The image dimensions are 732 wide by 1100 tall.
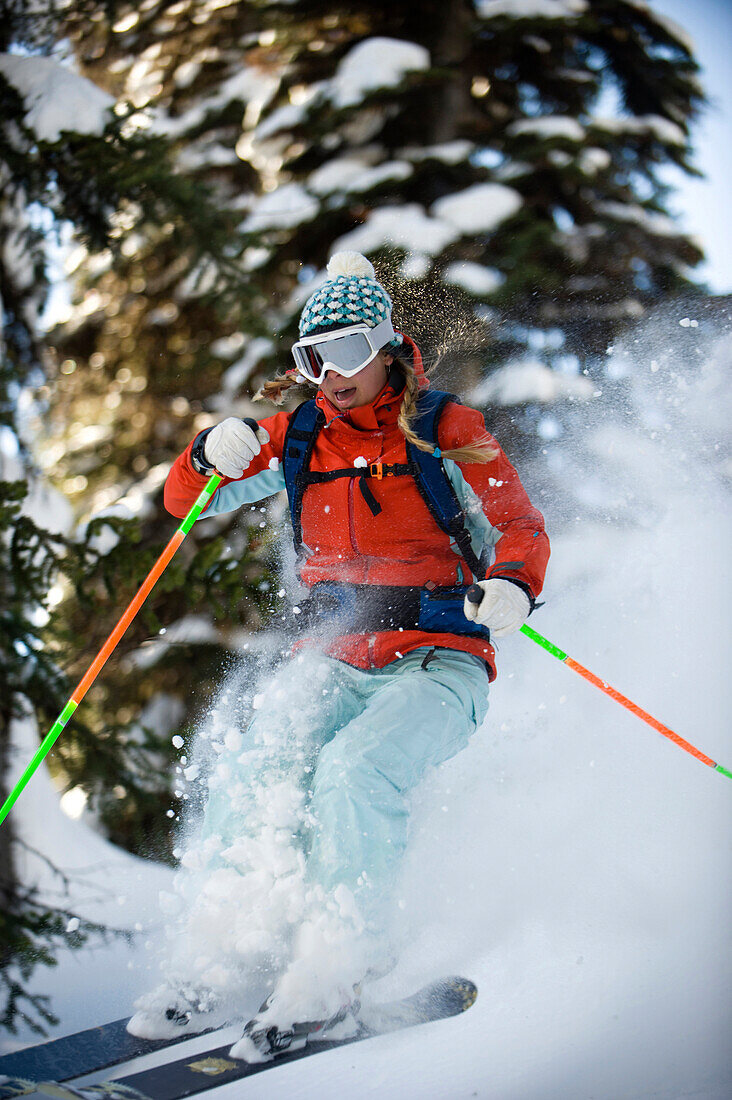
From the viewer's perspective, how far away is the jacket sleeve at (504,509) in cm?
208

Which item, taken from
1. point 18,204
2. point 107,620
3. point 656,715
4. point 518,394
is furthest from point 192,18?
point 656,715

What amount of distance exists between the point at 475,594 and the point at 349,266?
112cm

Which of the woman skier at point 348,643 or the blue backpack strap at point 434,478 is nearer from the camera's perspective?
the woman skier at point 348,643

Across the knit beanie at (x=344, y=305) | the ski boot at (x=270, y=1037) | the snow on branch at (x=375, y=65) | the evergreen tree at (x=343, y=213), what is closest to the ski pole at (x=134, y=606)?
the knit beanie at (x=344, y=305)

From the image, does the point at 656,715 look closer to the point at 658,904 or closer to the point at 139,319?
the point at 658,904

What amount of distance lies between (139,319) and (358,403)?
263 cm

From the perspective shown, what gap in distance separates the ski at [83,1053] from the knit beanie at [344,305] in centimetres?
192

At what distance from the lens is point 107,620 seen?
409 centimetres

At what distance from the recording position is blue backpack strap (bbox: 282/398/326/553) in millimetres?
2328

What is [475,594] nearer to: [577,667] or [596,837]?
[577,667]

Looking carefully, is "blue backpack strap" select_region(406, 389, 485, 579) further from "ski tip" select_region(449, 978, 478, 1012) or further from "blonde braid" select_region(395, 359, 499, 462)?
"ski tip" select_region(449, 978, 478, 1012)

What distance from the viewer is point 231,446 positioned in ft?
7.50

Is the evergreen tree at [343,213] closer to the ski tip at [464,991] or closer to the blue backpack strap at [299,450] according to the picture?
the blue backpack strap at [299,450]

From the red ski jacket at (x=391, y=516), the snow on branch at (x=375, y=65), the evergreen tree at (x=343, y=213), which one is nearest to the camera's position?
the red ski jacket at (x=391, y=516)
